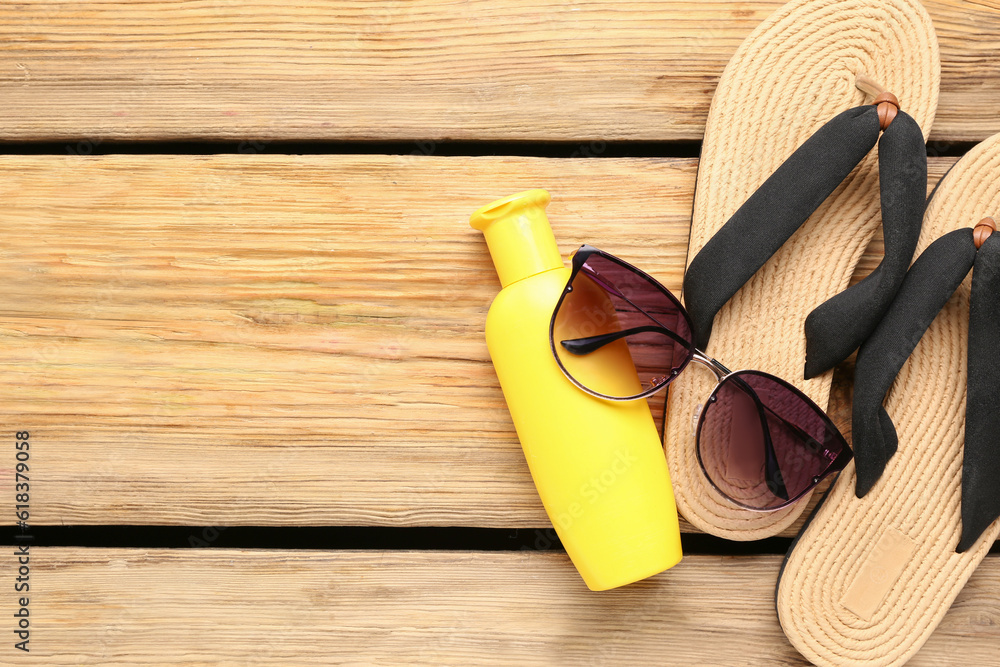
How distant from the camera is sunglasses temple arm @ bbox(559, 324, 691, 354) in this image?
399 millimetres

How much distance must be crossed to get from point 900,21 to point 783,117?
0.38 feet

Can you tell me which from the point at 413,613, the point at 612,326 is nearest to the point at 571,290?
the point at 612,326

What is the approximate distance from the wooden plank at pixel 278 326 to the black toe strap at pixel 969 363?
1.5 inches

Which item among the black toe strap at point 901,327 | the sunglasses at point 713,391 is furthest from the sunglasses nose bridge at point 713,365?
the black toe strap at point 901,327

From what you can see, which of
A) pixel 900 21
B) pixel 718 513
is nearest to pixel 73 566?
pixel 718 513

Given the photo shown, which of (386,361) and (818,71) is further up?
(818,71)

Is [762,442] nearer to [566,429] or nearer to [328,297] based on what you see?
[566,429]

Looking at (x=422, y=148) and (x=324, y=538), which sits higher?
(x=422, y=148)

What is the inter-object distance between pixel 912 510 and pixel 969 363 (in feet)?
0.41

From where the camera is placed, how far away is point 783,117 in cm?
45

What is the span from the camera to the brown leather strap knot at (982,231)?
0.43 m

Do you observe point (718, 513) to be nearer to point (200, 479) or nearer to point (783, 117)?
point (783, 117)

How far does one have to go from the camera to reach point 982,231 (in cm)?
43

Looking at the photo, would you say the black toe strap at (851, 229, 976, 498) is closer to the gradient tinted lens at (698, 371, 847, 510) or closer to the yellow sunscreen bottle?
the gradient tinted lens at (698, 371, 847, 510)
